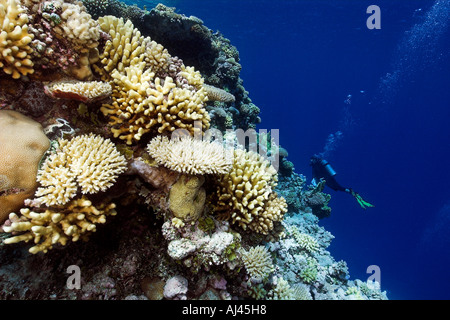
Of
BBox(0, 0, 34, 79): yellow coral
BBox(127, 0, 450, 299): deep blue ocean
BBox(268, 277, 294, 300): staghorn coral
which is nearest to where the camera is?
BBox(0, 0, 34, 79): yellow coral

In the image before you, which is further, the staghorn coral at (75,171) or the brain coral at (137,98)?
the brain coral at (137,98)

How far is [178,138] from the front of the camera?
128 inches

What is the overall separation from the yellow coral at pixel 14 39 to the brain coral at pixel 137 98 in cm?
93

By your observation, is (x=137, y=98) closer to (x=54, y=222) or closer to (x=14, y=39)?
(x=14, y=39)

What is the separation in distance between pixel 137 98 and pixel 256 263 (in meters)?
3.02

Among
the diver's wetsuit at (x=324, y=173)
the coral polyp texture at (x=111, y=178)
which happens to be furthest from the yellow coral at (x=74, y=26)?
the diver's wetsuit at (x=324, y=173)

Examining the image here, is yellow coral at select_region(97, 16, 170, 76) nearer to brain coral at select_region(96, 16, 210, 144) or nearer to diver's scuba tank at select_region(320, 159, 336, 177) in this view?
brain coral at select_region(96, 16, 210, 144)

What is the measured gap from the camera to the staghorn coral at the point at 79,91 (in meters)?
2.98

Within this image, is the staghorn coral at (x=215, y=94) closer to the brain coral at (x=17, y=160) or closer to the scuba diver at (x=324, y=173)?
the brain coral at (x=17, y=160)

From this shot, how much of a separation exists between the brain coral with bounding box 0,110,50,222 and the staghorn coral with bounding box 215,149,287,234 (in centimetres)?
237

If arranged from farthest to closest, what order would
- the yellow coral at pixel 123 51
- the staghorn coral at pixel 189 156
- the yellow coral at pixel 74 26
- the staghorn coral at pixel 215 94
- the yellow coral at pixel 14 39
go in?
the staghorn coral at pixel 215 94, the yellow coral at pixel 123 51, the yellow coral at pixel 74 26, the staghorn coral at pixel 189 156, the yellow coral at pixel 14 39

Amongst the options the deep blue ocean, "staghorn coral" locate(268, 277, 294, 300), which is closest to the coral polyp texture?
"staghorn coral" locate(268, 277, 294, 300)

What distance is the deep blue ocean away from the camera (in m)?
36.5
